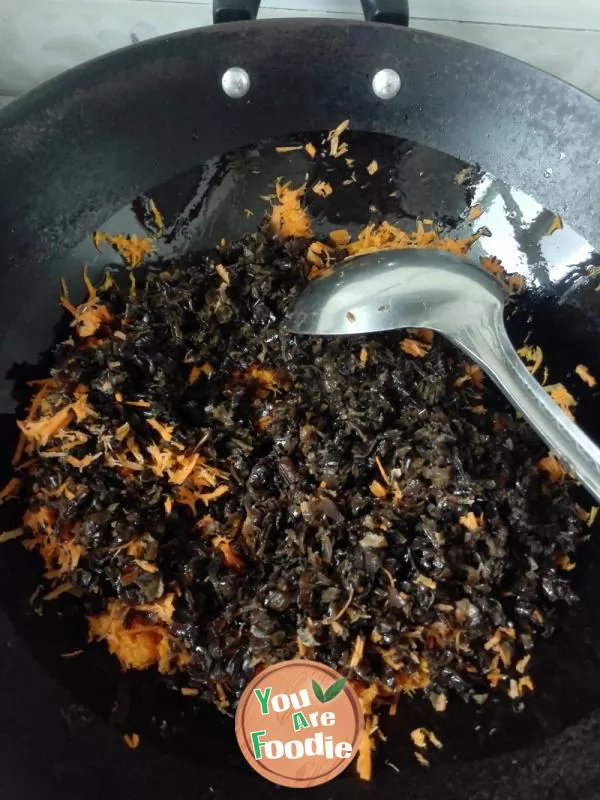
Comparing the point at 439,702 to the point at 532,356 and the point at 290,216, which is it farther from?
the point at 290,216

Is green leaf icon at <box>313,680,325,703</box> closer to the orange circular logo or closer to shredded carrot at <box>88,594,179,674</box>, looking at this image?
the orange circular logo

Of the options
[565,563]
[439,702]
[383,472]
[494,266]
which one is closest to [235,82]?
[494,266]

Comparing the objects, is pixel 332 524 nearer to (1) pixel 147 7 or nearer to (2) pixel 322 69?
(2) pixel 322 69

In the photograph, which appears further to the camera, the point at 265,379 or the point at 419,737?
the point at 265,379

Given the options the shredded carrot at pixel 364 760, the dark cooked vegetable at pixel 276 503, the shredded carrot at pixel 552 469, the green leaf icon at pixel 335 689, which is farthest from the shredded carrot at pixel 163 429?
the shredded carrot at pixel 552 469

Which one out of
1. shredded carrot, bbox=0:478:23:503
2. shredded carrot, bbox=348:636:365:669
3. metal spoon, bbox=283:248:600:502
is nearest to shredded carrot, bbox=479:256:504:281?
metal spoon, bbox=283:248:600:502

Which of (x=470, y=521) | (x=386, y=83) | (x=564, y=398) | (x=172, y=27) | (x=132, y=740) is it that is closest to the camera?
(x=132, y=740)
